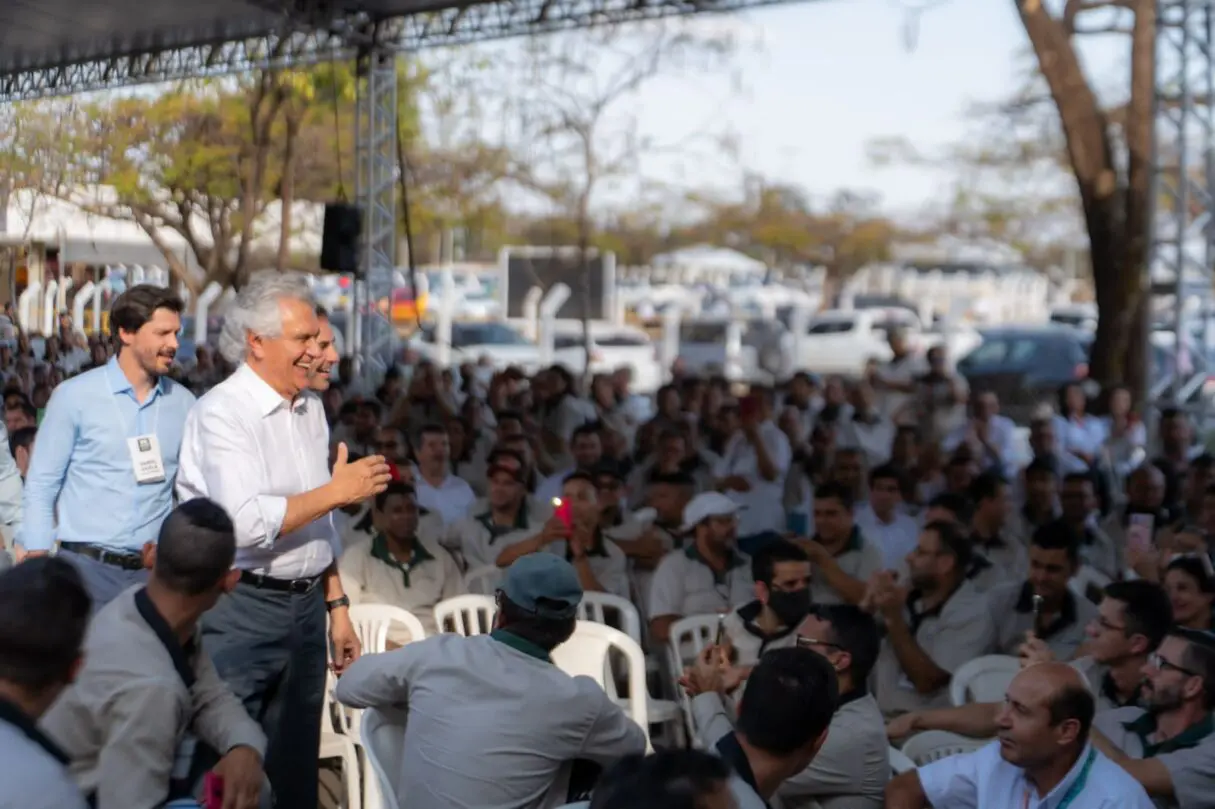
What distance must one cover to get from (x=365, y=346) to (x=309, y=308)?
9493mm

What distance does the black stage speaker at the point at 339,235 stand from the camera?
1238cm

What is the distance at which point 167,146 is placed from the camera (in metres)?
7.43

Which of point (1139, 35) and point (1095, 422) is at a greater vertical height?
point (1139, 35)

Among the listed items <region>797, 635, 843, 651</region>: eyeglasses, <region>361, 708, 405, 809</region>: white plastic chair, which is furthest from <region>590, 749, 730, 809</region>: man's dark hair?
<region>797, 635, 843, 651</region>: eyeglasses

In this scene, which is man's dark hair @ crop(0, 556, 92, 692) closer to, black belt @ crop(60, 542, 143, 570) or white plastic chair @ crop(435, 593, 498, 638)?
black belt @ crop(60, 542, 143, 570)

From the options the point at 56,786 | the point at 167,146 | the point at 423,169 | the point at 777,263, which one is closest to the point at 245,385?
the point at 56,786

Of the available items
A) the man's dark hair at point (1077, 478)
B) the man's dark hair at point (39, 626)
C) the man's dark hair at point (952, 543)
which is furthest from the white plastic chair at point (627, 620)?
the man's dark hair at point (39, 626)

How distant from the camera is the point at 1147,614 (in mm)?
4234

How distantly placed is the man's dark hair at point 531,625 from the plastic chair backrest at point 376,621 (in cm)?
212

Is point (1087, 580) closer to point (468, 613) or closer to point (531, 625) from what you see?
point (468, 613)

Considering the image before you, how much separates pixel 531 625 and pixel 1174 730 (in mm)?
1809

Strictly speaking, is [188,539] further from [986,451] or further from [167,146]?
[986,451]

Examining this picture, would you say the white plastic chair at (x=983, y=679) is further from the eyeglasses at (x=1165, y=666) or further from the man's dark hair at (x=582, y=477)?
the man's dark hair at (x=582, y=477)

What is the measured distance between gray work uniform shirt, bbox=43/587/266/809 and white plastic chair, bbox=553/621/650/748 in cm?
221
